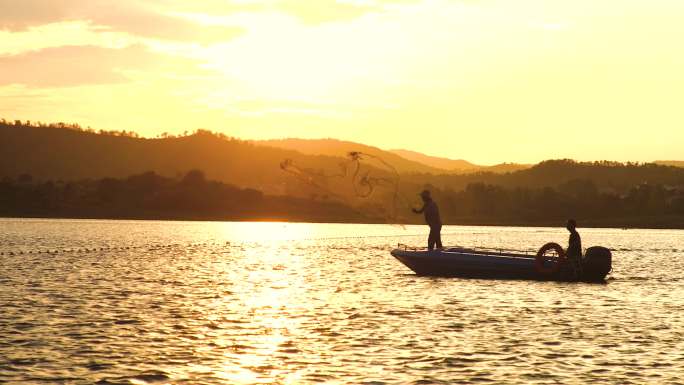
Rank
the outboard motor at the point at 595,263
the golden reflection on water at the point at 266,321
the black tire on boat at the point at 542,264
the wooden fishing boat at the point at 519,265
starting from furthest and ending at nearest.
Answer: the outboard motor at the point at 595,263
the wooden fishing boat at the point at 519,265
the black tire on boat at the point at 542,264
the golden reflection on water at the point at 266,321

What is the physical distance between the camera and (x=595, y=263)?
148ft

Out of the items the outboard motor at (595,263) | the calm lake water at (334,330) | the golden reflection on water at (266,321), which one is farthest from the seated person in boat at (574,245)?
→ the golden reflection on water at (266,321)

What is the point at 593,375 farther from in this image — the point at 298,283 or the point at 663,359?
the point at 298,283

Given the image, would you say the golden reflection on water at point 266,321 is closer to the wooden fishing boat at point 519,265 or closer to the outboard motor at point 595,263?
the wooden fishing boat at point 519,265

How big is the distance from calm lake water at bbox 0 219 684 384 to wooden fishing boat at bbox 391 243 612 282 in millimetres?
738

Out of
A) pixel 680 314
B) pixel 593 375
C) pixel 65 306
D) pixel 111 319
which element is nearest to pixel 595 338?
pixel 593 375

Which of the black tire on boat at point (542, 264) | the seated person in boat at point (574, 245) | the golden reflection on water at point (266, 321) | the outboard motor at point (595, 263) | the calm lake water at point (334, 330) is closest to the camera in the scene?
the golden reflection on water at point (266, 321)

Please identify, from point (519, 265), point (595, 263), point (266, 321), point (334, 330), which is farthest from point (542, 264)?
point (334, 330)

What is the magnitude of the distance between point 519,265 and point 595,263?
3.95 m

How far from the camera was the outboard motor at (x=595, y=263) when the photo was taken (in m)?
45.2

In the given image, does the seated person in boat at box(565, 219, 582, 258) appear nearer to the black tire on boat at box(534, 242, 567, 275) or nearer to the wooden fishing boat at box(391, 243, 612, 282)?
the wooden fishing boat at box(391, 243, 612, 282)

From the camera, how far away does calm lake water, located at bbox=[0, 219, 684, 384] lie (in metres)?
21.9

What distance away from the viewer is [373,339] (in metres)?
27.0

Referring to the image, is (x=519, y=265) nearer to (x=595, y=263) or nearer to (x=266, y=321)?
(x=595, y=263)
